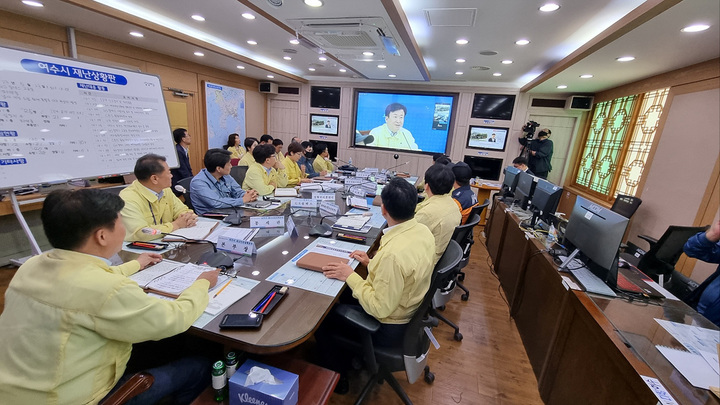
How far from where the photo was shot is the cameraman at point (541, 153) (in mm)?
5160

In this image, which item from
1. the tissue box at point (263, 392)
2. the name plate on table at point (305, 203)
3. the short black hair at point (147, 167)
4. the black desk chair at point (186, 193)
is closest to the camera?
the tissue box at point (263, 392)

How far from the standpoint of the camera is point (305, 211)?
7.72ft

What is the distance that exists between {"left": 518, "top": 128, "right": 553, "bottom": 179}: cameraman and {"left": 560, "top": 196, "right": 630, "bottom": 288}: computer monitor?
4.01 m

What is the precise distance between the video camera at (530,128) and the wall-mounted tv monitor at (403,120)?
1465mm

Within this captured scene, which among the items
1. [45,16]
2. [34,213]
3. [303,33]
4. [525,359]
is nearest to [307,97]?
[303,33]

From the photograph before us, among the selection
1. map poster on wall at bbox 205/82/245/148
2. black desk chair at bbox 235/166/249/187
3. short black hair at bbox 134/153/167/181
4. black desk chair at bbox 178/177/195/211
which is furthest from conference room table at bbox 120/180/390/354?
map poster on wall at bbox 205/82/245/148

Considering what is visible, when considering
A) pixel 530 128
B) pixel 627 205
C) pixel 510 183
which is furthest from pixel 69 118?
pixel 530 128

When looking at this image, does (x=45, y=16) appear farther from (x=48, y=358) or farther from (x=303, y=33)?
(x=48, y=358)

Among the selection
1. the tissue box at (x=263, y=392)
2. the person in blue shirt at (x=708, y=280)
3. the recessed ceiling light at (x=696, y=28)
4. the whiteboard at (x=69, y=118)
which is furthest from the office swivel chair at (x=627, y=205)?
the whiteboard at (x=69, y=118)

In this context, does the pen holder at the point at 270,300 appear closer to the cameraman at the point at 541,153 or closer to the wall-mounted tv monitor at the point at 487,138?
the cameraman at the point at 541,153

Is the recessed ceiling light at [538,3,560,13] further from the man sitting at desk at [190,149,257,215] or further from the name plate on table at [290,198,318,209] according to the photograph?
the man sitting at desk at [190,149,257,215]

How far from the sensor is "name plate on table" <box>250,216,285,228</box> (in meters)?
1.86

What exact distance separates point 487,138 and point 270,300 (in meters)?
5.94

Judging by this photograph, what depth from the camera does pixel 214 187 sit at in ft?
8.38
